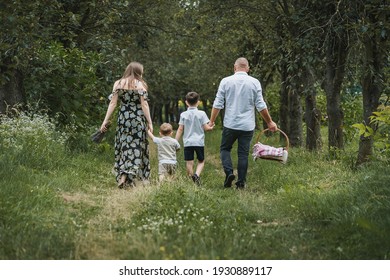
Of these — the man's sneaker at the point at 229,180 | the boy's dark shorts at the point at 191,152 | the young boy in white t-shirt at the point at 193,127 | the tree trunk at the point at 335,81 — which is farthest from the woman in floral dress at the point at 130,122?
the tree trunk at the point at 335,81

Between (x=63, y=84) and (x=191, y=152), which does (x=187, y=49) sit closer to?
(x=63, y=84)

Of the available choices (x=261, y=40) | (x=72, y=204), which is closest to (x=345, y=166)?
(x=72, y=204)

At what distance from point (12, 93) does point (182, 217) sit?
21.6 feet

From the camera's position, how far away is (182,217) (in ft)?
19.2

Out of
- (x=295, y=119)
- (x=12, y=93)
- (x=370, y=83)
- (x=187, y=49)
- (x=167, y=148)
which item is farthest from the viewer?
(x=187, y=49)

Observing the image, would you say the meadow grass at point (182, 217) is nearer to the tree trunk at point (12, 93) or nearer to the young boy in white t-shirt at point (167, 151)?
the young boy in white t-shirt at point (167, 151)

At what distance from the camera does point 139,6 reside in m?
18.1

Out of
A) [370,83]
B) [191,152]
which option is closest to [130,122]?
[191,152]

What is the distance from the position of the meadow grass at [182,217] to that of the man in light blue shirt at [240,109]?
44 centimetres

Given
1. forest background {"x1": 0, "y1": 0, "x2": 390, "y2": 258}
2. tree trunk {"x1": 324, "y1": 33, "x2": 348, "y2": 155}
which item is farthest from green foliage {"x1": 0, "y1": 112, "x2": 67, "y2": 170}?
tree trunk {"x1": 324, "y1": 33, "x2": 348, "y2": 155}

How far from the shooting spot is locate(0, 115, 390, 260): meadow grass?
479 centimetres

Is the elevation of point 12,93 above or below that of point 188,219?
above

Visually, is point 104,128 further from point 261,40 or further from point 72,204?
point 261,40

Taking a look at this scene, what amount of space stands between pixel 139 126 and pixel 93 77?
435cm
